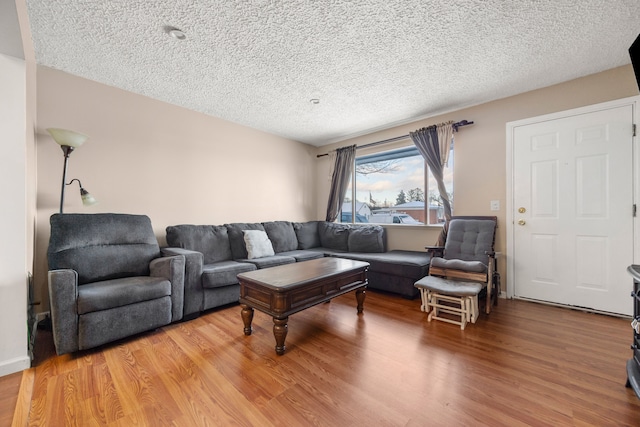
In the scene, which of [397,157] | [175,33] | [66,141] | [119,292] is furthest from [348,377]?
[397,157]

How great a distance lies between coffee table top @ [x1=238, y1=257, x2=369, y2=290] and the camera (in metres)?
1.98

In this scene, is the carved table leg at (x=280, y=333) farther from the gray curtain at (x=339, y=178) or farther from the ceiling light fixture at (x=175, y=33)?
the gray curtain at (x=339, y=178)

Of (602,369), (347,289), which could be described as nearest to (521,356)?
(602,369)

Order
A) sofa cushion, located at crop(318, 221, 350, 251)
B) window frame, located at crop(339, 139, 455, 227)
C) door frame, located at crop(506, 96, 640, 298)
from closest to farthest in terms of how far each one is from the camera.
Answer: door frame, located at crop(506, 96, 640, 298) < window frame, located at crop(339, 139, 455, 227) < sofa cushion, located at crop(318, 221, 350, 251)

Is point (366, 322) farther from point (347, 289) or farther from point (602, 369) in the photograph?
point (602, 369)

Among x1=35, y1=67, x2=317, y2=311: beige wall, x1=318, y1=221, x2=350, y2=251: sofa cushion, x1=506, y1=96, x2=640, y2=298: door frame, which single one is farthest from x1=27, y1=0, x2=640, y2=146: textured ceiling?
x1=318, y1=221, x2=350, y2=251: sofa cushion

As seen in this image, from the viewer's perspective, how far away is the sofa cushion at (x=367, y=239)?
389 centimetres

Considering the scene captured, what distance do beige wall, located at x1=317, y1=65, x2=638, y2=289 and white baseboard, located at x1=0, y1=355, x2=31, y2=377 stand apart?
13.6 ft

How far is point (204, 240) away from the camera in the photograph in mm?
3201

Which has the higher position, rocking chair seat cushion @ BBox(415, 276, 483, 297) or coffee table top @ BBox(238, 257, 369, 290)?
coffee table top @ BBox(238, 257, 369, 290)

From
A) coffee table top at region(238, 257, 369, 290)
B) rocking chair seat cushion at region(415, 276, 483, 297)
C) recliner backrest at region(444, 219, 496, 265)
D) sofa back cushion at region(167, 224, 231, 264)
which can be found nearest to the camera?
coffee table top at region(238, 257, 369, 290)

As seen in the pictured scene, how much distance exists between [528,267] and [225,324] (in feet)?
11.3

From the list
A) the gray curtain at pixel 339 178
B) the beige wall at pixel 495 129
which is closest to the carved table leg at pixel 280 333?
the beige wall at pixel 495 129

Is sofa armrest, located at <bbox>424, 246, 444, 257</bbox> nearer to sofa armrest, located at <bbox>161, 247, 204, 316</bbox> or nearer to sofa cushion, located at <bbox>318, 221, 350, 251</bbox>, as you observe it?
sofa cushion, located at <bbox>318, 221, 350, 251</bbox>
